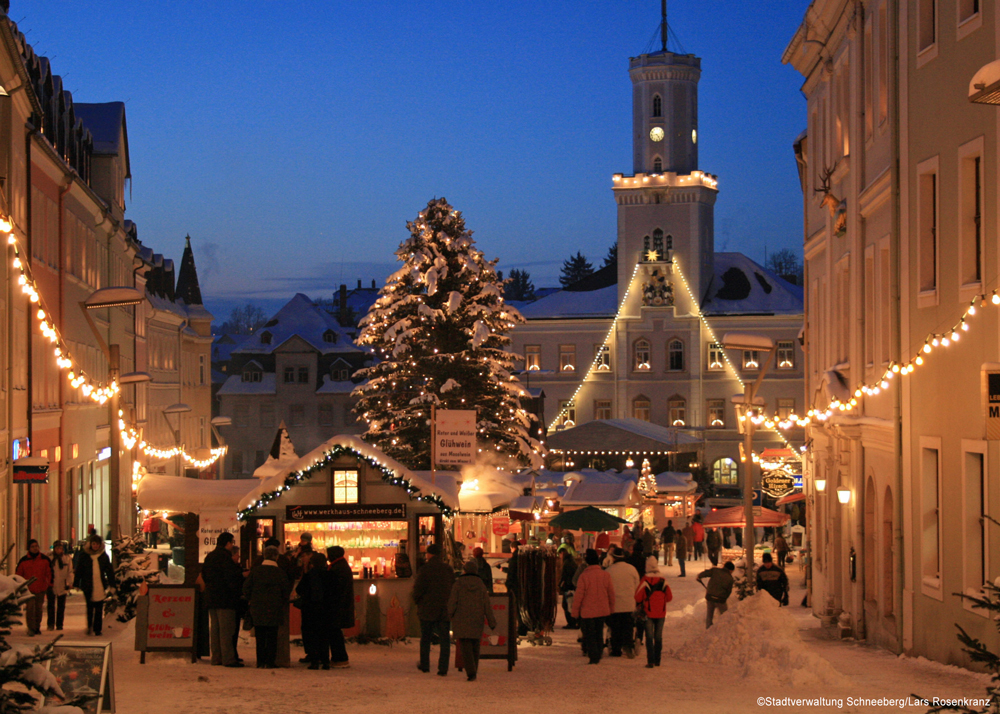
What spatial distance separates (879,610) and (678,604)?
7727mm

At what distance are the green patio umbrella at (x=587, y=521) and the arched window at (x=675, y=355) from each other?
46857mm

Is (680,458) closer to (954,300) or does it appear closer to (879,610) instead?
(879,610)

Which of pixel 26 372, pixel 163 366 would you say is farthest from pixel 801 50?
pixel 163 366

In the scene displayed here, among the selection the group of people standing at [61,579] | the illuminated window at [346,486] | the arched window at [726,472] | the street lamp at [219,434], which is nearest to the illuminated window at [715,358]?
the arched window at [726,472]

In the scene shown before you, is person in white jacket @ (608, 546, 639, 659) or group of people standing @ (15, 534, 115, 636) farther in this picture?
group of people standing @ (15, 534, 115, 636)

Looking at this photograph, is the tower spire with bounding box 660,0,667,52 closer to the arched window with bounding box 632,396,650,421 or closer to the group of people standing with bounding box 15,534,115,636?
the arched window with bounding box 632,396,650,421

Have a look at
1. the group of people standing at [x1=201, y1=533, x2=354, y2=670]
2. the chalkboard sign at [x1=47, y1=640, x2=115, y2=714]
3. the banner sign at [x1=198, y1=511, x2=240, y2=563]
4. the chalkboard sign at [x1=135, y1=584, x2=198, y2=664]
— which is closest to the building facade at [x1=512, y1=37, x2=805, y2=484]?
the banner sign at [x1=198, y1=511, x2=240, y2=563]

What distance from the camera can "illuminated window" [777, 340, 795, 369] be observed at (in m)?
73.4

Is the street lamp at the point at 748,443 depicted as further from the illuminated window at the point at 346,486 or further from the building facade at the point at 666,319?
the building facade at the point at 666,319

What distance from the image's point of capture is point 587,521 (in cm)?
2770

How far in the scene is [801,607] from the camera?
28172 mm

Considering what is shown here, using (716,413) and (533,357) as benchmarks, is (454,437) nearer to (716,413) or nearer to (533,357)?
(716,413)

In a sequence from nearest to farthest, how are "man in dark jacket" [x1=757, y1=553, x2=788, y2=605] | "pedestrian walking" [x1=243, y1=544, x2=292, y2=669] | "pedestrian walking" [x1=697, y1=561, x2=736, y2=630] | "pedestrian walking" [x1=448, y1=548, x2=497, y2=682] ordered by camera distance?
"pedestrian walking" [x1=448, y1=548, x2=497, y2=682], "pedestrian walking" [x1=243, y1=544, x2=292, y2=669], "pedestrian walking" [x1=697, y1=561, x2=736, y2=630], "man in dark jacket" [x1=757, y1=553, x2=788, y2=605]

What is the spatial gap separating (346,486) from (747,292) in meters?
61.0
